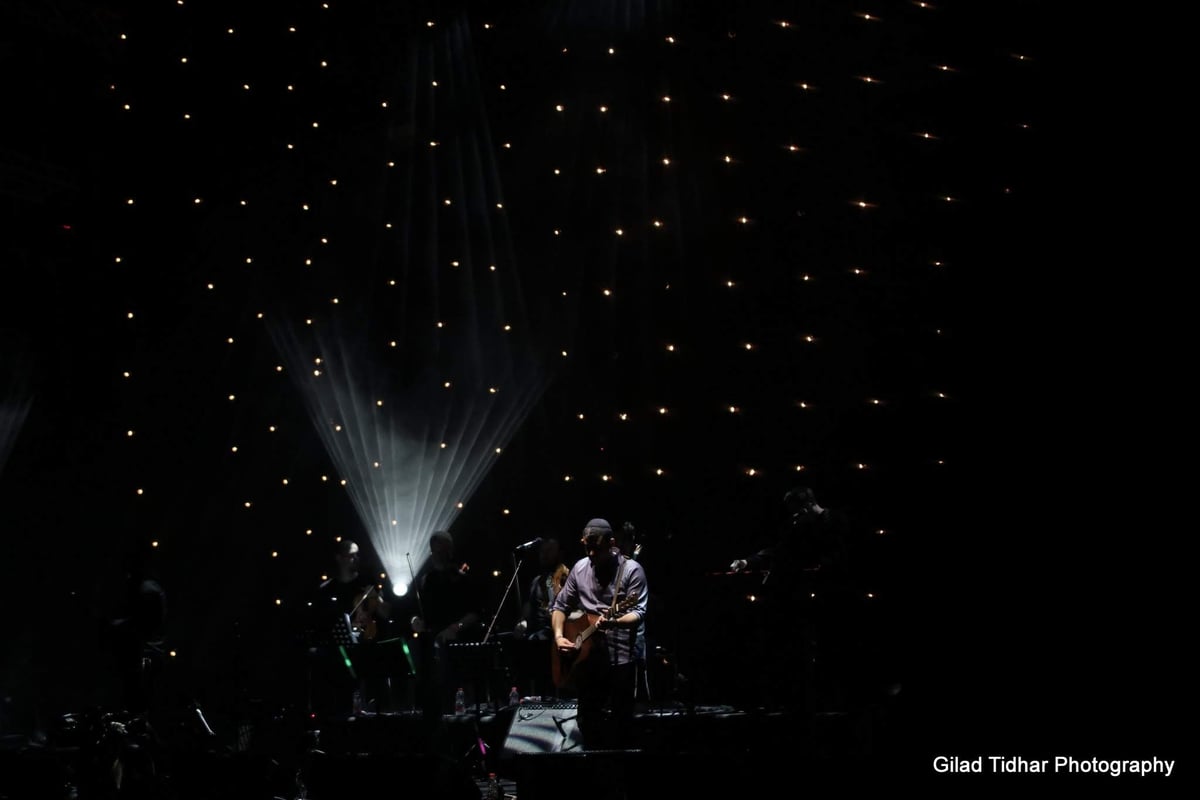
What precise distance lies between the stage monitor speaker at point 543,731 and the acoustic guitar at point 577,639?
25cm

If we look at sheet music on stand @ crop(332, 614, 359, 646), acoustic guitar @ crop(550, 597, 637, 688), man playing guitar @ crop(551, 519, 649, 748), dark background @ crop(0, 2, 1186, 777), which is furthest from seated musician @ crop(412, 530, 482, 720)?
man playing guitar @ crop(551, 519, 649, 748)

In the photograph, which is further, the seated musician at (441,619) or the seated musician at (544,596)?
the seated musician at (544,596)

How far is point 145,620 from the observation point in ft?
21.0

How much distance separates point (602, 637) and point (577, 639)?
0.69 ft

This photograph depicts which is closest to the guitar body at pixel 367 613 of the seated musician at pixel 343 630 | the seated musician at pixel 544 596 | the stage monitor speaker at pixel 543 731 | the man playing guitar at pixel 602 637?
the seated musician at pixel 343 630

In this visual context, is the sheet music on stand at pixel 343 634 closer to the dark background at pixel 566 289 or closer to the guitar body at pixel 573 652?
the guitar body at pixel 573 652

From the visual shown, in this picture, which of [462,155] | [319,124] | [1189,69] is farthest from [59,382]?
[1189,69]

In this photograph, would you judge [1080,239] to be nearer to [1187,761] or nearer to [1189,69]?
[1189,69]

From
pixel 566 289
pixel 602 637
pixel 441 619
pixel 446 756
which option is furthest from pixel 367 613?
pixel 446 756

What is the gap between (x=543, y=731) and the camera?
6105 mm

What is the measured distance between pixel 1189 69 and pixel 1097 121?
613mm

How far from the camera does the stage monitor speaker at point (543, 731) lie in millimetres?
5938

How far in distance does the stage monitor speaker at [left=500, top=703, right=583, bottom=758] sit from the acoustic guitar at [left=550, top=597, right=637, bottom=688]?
250 millimetres

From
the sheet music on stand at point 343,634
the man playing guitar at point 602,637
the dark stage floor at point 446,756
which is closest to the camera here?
the dark stage floor at point 446,756
